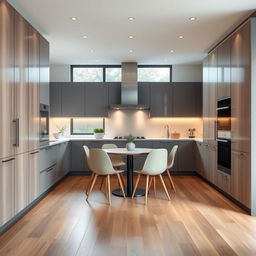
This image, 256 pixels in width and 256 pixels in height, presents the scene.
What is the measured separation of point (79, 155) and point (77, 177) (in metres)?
0.52

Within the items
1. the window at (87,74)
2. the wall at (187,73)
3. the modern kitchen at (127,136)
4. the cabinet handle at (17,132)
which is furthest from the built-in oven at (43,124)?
the wall at (187,73)

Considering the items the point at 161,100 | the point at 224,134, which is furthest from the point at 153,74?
the point at 224,134

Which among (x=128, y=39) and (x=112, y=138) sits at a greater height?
(x=128, y=39)

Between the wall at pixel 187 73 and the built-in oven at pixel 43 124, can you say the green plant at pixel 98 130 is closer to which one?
the built-in oven at pixel 43 124

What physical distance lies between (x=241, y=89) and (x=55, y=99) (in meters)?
4.55

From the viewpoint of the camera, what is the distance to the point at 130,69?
6.96m

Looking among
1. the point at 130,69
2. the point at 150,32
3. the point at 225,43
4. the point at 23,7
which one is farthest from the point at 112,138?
the point at 23,7

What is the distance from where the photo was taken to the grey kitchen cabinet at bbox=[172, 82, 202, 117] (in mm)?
7055

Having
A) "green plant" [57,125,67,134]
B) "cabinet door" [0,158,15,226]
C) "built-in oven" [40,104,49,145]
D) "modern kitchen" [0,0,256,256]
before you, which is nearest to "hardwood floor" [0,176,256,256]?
"modern kitchen" [0,0,256,256]

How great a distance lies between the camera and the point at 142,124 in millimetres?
7414

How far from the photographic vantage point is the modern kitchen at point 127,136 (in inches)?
124

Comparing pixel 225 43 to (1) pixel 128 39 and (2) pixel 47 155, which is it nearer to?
(1) pixel 128 39

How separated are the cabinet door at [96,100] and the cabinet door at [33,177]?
9.54ft

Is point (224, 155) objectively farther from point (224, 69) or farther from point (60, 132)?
point (60, 132)
